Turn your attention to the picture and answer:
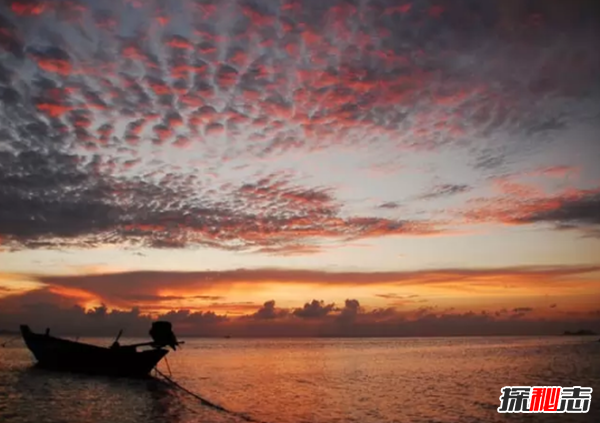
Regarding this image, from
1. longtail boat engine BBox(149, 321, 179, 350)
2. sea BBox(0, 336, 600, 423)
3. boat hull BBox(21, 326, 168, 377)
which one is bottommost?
sea BBox(0, 336, 600, 423)

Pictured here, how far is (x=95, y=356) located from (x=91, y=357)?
0.76m

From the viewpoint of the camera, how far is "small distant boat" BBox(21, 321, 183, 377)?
160ft

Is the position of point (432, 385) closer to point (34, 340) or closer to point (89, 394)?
point (89, 394)

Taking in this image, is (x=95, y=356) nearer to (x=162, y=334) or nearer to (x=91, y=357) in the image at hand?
(x=91, y=357)

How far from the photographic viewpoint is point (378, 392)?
152 ft

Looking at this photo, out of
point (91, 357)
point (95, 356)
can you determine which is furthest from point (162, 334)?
point (91, 357)

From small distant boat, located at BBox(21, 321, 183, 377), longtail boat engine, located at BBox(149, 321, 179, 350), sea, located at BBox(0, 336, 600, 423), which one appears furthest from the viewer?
small distant boat, located at BBox(21, 321, 183, 377)

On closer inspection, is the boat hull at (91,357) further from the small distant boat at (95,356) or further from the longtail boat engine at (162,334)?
the longtail boat engine at (162,334)

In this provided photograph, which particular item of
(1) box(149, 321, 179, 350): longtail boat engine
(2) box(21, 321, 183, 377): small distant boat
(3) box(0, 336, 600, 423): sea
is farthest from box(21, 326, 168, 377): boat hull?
(1) box(149, 321, 179, 350): longtail boat engine

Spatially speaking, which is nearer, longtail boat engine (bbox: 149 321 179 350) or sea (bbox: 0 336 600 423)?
sea (bbox: 0 336 600 423)

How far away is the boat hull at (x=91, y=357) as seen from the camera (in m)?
48.8

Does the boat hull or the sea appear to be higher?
the boat hull

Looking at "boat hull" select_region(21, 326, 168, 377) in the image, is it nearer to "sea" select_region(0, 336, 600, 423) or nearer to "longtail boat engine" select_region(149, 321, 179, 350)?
"sea" select_region(0, 336, 600, 423)

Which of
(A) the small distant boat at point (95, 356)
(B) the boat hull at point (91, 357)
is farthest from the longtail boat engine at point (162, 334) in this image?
(B) the boat hull at point (91, 357)
